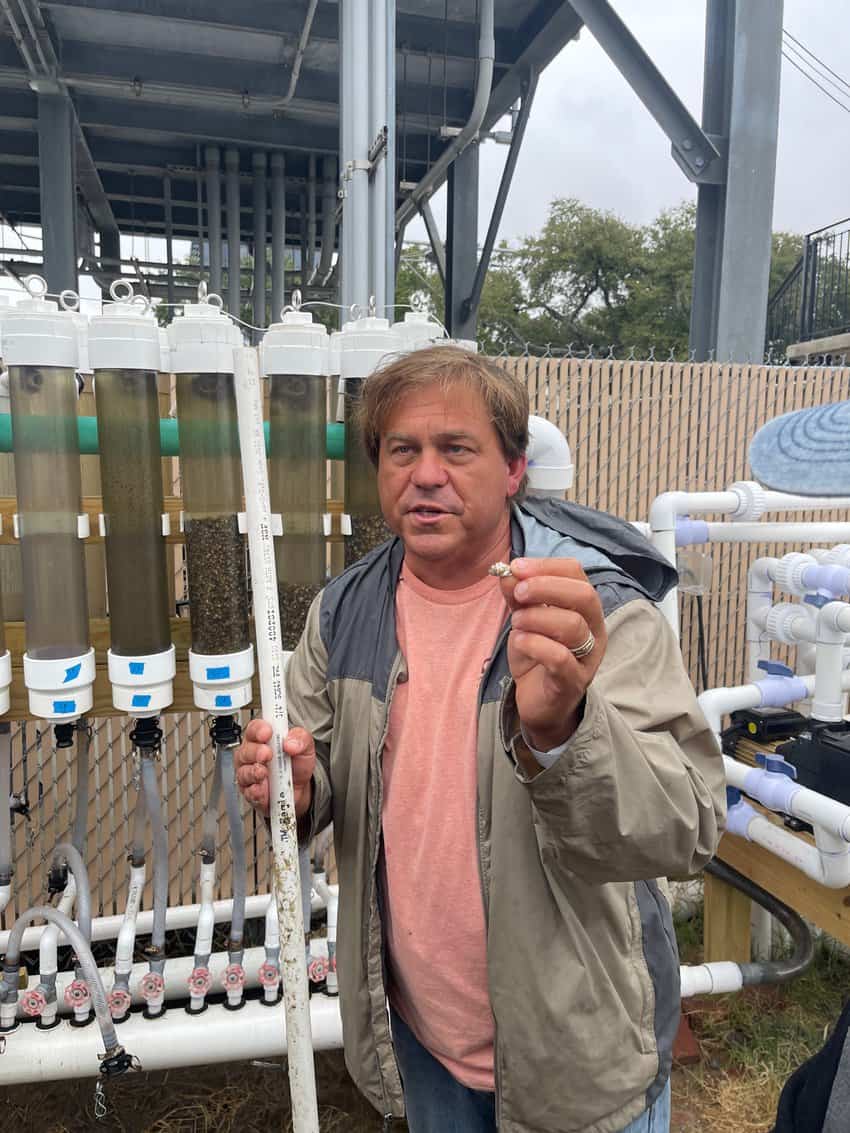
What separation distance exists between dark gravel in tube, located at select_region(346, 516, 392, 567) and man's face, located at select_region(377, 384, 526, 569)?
0.65 metres

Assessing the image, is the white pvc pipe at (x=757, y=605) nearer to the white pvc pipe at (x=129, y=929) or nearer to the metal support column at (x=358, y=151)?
the metal support column at (x=358, y=151)

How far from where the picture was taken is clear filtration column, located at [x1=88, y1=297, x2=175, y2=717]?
1812mm

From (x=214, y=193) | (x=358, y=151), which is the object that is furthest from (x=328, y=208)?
(x=358, y=151)

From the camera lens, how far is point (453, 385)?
4.52 feet

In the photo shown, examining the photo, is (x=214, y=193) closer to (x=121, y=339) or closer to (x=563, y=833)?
(x=121, y=339)

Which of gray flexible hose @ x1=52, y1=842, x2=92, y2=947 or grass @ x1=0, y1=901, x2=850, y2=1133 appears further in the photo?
grass @ x1=0, y1=901, x2=850, y2=1133

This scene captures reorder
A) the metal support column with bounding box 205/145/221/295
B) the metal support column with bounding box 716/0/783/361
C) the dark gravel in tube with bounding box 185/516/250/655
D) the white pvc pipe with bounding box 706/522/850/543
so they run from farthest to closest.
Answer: the metal support column with bounding box 205/145/221/295
the metal support column with bounding box 716/0/783/361
the white pvc pipe with bounding box 706/522/850/543
the dark gravel in tube with bounding box 185/516/250/655

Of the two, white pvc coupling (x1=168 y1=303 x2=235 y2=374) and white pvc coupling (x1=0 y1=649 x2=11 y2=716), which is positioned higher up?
white pvc coupling (x1=168 y1=303 x2=235 y2=374)

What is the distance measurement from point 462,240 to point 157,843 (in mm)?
8526

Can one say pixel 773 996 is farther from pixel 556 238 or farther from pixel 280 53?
pixel 556 238

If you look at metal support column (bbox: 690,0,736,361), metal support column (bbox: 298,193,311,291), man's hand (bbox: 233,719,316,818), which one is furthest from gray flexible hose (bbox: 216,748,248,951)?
metal support column (bbox: 298,193,311,291)

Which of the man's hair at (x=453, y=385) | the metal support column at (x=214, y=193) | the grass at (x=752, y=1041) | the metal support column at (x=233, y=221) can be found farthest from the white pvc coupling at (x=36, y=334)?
the metal support column at (x=214, y=193)

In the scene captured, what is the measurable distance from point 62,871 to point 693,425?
4337 millimetres

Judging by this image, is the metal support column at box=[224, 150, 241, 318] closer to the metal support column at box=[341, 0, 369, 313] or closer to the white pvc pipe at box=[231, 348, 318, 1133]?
the metal support column at box=[341, 0, 369, 313]
